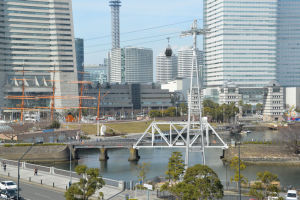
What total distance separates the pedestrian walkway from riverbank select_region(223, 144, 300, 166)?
38426 millimetres

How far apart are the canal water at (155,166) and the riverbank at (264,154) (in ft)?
8.80

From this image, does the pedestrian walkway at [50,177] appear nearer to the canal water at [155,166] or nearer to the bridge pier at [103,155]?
the canal water at [155,166]

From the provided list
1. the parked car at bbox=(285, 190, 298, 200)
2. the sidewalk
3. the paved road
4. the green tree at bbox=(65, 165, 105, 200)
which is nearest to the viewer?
the green tree at bbox=(65, 165, 105, 200)

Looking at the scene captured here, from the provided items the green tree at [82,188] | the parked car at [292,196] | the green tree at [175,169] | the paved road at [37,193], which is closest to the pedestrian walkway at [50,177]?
the paved road at [37,193]

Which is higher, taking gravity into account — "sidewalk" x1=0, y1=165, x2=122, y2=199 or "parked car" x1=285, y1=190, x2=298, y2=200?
"parked car" x1=285, y1=190, x2=298, y2=200

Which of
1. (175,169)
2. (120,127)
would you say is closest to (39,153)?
(175,169)

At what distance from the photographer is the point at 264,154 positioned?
299 ft

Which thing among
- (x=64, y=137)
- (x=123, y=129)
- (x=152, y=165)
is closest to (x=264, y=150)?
(x=152, y=165)

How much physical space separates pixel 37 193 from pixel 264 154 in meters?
52.6

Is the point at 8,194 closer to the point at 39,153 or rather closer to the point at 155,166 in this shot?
the point at 155,166

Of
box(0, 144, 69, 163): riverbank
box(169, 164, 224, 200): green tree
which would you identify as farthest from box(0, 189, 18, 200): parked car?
box(0, 144, 69, 163): riverbank

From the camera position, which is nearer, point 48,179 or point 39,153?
point 48,179

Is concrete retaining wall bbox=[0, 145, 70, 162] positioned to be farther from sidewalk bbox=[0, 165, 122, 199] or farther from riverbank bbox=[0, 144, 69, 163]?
sidewalk bbox=[0, 165, 122, 199]

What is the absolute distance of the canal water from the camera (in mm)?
74856
